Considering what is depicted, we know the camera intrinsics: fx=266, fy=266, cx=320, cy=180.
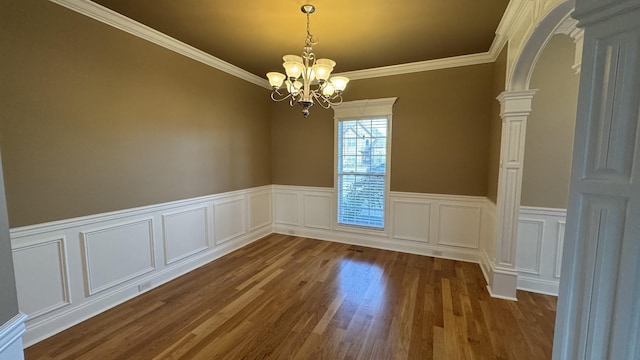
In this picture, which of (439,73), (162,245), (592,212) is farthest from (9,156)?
(439,73)

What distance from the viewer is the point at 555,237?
2.92 metres

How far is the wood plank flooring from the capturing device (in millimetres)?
2098

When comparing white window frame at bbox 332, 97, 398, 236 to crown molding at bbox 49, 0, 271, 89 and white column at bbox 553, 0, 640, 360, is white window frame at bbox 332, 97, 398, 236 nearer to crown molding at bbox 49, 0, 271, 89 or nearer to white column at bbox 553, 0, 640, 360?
crown molding at bbox 49, 0, 271, 89

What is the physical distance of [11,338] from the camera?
100cm

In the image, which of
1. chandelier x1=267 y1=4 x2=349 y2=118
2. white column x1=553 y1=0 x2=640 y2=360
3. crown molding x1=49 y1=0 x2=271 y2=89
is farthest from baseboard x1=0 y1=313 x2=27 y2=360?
crown molding x1=49 y1=0 x2=271 y2=89

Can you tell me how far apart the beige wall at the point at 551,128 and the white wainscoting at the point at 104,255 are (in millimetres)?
4020

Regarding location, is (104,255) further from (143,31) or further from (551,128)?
(551,128)

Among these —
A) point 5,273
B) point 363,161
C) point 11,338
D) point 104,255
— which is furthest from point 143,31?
point 363,161

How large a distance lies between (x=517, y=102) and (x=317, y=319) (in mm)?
2915

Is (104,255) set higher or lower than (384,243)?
higher

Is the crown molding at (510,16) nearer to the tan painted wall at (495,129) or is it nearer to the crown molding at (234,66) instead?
the crown molding at (234,66)

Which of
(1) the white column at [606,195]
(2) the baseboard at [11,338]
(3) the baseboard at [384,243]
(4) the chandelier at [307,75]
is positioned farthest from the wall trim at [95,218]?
(1) the white column at [606,195]

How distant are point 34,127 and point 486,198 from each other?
488 centimetres

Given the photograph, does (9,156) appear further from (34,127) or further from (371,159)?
(371,159)
